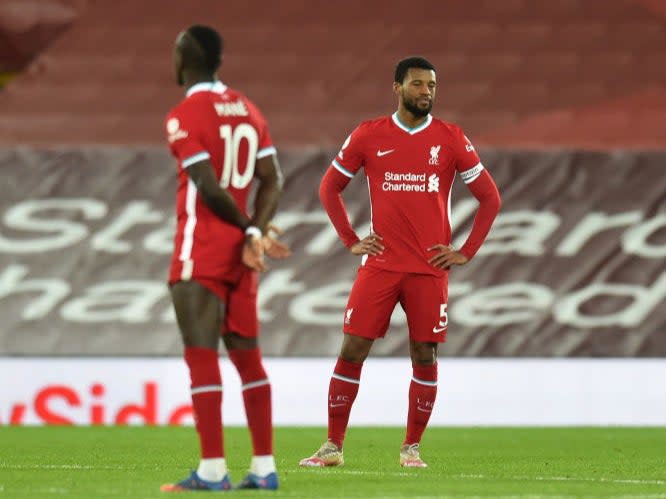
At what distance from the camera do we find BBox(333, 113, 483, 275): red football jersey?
276 inches

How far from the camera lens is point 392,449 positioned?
8539 millimetres

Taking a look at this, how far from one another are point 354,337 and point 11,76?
7.76 meters

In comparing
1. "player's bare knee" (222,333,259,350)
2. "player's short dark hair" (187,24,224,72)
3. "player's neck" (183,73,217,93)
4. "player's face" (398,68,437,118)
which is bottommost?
"player's bare knee" (222,333,259,350)

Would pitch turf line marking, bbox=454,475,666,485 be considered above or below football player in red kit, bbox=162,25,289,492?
below

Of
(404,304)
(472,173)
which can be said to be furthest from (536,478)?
(472,173)

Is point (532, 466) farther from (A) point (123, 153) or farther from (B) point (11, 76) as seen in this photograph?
(B) point (11, 76)

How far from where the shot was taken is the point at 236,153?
5.53 m

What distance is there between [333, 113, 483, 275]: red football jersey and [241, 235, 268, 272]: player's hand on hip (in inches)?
66.2

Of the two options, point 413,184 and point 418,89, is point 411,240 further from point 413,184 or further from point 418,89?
point 418,89

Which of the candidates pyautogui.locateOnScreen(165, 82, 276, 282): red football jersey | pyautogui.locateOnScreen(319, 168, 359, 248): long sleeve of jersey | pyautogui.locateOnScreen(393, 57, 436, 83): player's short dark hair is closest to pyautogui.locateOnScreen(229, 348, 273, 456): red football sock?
pyautogui.locateOnScreen(165, 82, 276, 282): red football jersey

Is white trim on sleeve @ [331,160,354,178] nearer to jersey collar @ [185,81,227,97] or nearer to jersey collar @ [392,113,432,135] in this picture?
jersey collar @ [392,113,432,135]

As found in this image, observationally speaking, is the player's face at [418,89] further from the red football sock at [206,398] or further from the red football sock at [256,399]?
the red football sock at [206,398]

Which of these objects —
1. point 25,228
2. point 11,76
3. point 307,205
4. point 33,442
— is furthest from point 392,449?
point 11,76

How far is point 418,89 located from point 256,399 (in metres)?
2.04
